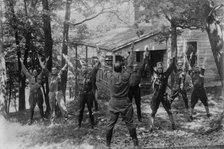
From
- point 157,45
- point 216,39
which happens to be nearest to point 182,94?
point 216,39

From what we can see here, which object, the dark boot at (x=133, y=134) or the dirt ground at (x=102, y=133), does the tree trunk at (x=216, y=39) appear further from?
the dark boot at (x=133, y=134)

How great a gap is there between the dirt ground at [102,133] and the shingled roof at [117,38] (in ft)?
13.8

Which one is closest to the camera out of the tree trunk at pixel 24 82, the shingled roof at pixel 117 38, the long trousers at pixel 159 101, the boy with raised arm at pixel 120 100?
the boy with raised arm at pixel 120 100

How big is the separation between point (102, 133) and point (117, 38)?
7257 millimetres

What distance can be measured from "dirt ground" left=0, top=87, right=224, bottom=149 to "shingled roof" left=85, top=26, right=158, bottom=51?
4219 millimetres

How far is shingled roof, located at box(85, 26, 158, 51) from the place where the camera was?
40.3 feet

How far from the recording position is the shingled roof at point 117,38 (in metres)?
12.3

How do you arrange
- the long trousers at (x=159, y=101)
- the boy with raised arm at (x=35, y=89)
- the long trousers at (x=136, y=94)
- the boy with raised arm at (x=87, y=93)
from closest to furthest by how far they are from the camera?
the long trousers at (x=159, y=101) < the boy with raised arm at (x=87, y=93) < the long trousers at (x=136, y=94) < the boy with raised arm at (x=35, y=89)

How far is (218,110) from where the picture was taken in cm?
866

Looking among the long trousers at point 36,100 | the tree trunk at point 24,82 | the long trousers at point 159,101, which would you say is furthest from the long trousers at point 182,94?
the tree trunk at point 24,82

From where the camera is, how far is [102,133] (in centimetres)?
790

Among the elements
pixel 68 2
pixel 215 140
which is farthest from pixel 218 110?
pixel 68 2

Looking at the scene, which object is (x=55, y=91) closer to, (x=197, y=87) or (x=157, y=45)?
(x=197, y=87)

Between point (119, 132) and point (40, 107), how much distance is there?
2678 millimetres
